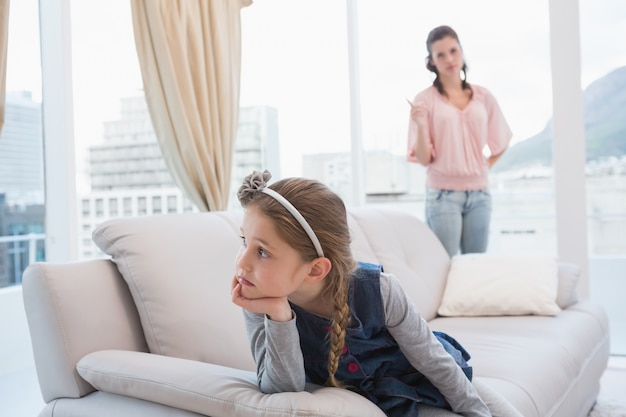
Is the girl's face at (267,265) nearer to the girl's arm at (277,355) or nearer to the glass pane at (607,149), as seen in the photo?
the girl's arm at (277,355)

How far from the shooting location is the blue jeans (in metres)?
3.35

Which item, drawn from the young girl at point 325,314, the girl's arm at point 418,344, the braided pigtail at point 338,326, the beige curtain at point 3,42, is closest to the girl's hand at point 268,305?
the young girl at point 325,314

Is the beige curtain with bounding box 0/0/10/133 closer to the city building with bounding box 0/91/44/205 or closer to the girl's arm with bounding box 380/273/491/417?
the city building with bounding box 0/91/44/205

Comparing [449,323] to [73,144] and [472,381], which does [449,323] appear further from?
[73,144]

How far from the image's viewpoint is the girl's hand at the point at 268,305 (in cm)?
123

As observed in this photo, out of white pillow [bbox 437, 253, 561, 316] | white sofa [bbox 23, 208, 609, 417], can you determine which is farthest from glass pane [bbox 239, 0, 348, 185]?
white sofa [bbox 23, 208, 609, 417]

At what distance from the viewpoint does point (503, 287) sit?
8.93 feet

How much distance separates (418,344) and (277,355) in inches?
11.4

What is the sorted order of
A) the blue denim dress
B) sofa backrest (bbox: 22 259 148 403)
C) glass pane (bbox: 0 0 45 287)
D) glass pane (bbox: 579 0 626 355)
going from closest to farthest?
the blue denim dress
sofa backrest (bbox: 22 259 148 403)
glass pane (bbox: 0 0 45 287)
glass pane (bbox: 579 0 626 355)

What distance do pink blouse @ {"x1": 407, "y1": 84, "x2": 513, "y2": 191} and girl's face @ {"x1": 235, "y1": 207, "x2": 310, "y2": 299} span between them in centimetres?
223

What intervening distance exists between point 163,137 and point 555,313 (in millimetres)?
1852

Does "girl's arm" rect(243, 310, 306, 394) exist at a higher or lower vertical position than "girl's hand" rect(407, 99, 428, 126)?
lower

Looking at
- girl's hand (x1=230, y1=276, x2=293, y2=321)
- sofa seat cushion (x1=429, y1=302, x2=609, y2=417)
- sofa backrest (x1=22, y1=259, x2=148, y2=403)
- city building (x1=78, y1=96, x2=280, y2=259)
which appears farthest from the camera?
city building (x1=78, y1=96, x2=280, y2=259)

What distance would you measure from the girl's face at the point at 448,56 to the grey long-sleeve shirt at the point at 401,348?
2238 mm
